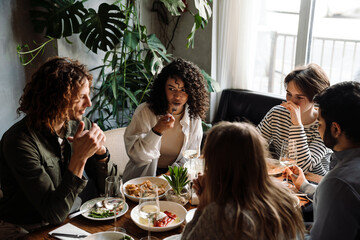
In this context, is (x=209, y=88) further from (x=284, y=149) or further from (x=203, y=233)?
(x=203, y=233)

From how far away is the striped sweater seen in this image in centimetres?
209

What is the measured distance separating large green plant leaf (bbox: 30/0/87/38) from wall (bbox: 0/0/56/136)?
10 cm

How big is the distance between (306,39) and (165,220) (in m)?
2.53

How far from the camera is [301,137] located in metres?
2.14

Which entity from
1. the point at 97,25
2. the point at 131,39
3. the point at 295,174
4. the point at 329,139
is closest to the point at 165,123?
the point at 295,174

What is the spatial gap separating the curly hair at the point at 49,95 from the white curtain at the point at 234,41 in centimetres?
232

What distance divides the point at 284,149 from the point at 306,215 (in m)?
0.32

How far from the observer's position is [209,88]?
3303 millimetres

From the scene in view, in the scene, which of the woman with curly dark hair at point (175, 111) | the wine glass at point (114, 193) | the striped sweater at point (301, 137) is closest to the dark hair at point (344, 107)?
the striped sweater at point (301, 137)

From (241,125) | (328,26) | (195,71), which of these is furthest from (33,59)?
(328,26)

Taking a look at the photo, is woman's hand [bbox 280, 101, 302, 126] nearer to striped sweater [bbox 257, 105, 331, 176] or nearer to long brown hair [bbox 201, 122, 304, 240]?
striped sweater [bbox 257, 105, 331, 176]

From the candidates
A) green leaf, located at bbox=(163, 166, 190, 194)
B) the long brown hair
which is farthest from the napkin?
the long brown hair

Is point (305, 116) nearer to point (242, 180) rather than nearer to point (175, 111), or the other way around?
point (175, 111)

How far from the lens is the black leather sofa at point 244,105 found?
329cm
